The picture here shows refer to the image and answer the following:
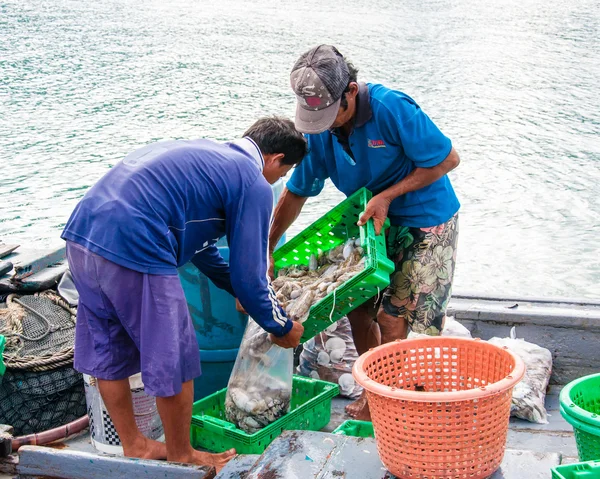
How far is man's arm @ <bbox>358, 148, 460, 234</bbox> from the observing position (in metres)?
2.93

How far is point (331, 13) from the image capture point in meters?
25.7

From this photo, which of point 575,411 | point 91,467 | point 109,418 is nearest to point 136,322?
point 91,467

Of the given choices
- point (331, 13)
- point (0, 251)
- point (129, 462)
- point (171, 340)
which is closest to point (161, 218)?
point (171, 340)

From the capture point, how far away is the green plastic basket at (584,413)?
2.01 metres

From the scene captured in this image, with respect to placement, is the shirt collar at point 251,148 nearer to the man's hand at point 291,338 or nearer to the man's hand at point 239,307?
the man's hand at point 291,338

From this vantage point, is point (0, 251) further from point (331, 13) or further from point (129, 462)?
point (331, 13)

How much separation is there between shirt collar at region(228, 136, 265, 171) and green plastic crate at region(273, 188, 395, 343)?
0.48 m

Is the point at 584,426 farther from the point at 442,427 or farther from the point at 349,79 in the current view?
the point at 349,79

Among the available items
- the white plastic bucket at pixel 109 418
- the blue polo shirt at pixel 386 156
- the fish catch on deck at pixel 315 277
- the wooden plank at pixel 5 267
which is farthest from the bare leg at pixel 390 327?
the wooden plank at pixel 5 267

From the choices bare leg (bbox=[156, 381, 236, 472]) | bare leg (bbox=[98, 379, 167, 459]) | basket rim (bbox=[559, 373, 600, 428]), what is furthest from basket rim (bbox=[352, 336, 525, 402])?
bare leg (bbox=[98, 379, 167, 459])

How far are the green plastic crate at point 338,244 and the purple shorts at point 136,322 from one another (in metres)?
0.52

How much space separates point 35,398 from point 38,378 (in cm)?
9

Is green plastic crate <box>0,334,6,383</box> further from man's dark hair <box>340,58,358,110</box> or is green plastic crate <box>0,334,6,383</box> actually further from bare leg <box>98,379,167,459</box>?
man's dark hair <box>340,58,358,110</box>

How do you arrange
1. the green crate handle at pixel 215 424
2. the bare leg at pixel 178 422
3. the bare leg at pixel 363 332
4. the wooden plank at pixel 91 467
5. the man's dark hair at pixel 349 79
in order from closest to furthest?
the wooden plank at pixel 91 467
the bare leg at pixel 178 422
the man's dark hair at pixel 349 79
the green crate handle at pixel 215 424
the bare leg at pixel 363 332
